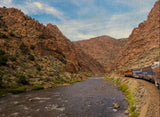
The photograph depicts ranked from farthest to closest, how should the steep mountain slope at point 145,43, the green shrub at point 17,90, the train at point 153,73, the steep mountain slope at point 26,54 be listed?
the steep mountain slope at point 145,43 → the steep mountain slope at point 26,54 → the green shrub at point 17,90 → the train at point 153,73

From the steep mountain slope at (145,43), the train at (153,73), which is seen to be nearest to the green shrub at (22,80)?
the train at (153,73)

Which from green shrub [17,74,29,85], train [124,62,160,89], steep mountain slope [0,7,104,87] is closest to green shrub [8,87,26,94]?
steep mountain slope [0,7,104,87]

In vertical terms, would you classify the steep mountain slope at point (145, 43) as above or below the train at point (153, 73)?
above

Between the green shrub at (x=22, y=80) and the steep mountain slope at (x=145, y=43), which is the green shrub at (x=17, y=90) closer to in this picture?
the green shrub at (x=22, y=80)

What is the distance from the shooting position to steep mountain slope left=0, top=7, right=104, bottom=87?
51528mm

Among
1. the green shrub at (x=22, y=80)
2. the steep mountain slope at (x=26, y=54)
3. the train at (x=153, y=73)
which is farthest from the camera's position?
the steep mountain slope at (x=26, y=54)

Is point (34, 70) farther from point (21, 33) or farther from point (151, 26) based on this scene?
point (151, 26)

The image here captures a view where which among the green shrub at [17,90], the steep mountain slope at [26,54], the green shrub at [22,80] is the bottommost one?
the green shrub at [17,90]

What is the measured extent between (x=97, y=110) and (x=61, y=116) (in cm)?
535

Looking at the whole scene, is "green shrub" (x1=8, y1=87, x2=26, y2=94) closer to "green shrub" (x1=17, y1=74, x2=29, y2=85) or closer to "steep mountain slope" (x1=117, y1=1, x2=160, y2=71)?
"green shrub" (x1=17, y1=74, x2=29, y2=85)

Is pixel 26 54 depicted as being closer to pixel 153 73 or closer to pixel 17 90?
pixel 17 90

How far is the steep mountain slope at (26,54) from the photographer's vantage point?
51528 mm

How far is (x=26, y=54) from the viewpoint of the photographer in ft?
233

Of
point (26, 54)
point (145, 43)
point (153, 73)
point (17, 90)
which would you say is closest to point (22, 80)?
point (17, 90)
